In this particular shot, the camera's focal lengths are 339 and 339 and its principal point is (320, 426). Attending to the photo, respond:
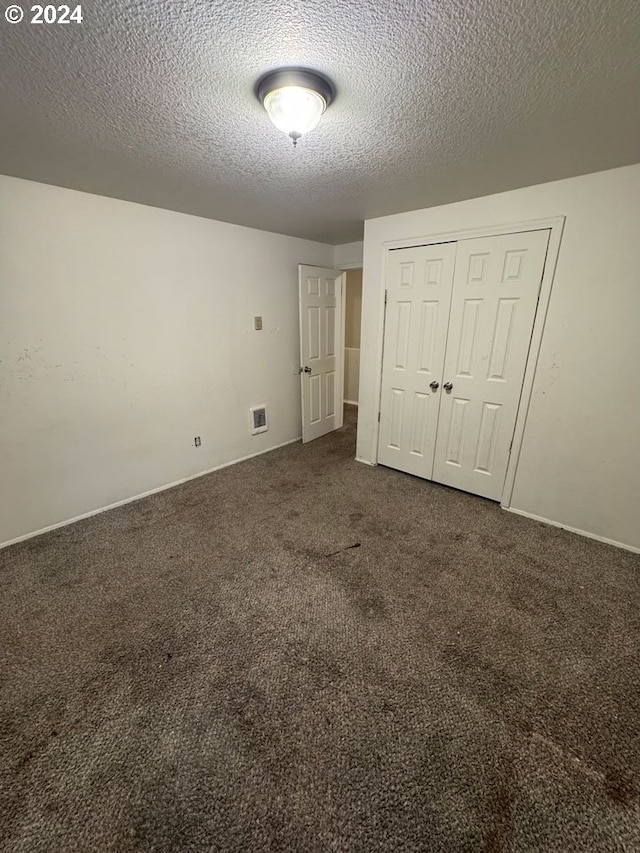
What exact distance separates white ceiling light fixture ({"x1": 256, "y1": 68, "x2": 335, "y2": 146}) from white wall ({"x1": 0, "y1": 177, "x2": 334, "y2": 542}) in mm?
1736

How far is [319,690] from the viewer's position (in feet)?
4.72

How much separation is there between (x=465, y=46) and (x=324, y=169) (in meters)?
1.04

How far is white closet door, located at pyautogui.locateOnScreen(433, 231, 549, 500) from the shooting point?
2.41 meters

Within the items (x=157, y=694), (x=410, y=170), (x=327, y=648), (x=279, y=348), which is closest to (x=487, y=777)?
(x=327, y=648)

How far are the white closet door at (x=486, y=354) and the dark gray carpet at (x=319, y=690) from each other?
60cm

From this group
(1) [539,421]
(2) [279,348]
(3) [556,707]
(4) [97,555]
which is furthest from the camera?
(2) [279,348]

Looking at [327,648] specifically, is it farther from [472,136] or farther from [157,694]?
[472,136]

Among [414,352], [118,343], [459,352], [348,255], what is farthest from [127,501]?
[348,255]

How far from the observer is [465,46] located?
1082 millimetres

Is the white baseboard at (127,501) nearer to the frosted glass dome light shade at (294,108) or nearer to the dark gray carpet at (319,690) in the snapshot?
the dark gray carpet at (319,690)

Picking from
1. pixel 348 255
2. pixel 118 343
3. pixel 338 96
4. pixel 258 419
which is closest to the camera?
pixel 338 96

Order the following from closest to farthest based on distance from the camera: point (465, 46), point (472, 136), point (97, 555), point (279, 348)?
point (465, 46) → point (472, 136) → point (97, 555) → point (279, 348)

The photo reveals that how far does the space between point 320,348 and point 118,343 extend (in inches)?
86.2

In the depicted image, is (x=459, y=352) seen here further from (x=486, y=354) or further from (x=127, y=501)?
(x=127, y=501)
